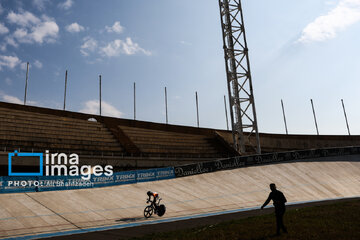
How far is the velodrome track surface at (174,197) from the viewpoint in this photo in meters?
12.3

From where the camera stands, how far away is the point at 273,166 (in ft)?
98.6

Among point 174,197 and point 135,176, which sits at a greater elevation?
point 135,176

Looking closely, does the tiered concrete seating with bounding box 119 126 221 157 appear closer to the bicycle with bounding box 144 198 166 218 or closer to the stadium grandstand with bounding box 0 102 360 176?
the stadium grandstand with bounding box 0 102 360 176

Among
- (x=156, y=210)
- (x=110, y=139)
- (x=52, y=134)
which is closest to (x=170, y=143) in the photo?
(x=110, y=139)

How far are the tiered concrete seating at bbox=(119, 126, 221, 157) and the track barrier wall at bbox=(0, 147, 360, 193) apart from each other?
8.76 m

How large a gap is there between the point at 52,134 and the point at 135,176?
49.6 feet

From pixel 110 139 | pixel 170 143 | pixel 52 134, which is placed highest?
pixel 52 134

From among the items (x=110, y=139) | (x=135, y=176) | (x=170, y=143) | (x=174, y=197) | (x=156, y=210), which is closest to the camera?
(x=156, y=210)

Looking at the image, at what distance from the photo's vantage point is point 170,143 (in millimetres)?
39156

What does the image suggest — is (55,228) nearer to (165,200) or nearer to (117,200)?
(117,200)

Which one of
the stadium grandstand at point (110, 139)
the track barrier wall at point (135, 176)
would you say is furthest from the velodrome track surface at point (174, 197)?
the stadium grandstand at point (110, 139)

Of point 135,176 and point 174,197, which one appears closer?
point 174,197

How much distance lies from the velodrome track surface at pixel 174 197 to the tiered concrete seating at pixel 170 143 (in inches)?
440

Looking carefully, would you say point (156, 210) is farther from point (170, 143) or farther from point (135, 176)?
point (170, 143)
